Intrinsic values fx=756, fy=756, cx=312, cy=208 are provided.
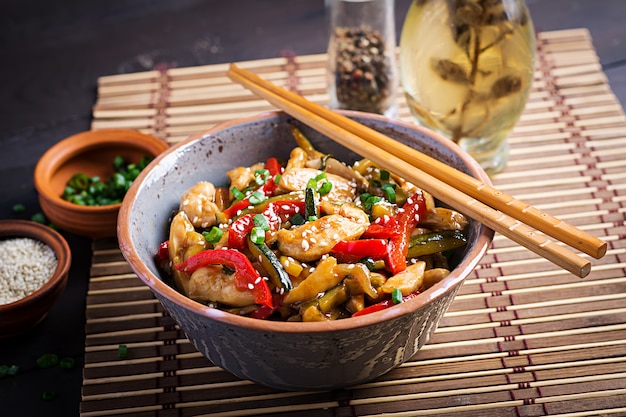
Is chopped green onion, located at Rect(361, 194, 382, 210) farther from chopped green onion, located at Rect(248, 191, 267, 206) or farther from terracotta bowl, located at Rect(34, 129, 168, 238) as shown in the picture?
terracotta bowl, located at Rect(34, 129, 168, 238)

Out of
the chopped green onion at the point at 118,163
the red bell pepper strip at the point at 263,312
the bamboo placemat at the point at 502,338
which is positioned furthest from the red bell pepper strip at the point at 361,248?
the chopped green onion at the point at 118,163

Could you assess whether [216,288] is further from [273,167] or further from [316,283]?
[273,167]

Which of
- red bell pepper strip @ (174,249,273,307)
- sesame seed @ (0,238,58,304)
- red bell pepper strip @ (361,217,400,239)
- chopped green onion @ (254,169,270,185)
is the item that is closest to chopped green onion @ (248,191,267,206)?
A: chopped green onion @ (254,169,270,185)

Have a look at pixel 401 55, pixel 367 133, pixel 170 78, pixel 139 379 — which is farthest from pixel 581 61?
pixel 139 379

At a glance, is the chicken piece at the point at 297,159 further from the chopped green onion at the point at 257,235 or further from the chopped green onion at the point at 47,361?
the chopped green onion at the point at 47,361

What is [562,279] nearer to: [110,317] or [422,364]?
[422,364]

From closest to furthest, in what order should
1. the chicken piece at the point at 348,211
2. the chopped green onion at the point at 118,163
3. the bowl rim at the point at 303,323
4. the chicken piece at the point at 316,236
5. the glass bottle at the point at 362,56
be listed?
1. the bowl rim at the point at 303,323
2. the chicken piece at the point at 316,236
3. the chicken piece at the point at 348,211
4. the chopped green onion at the point at 118,163
5. the glass bottle at the point at 362,56
